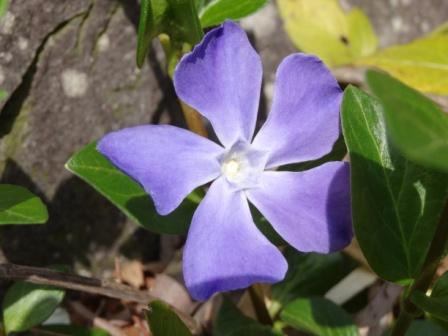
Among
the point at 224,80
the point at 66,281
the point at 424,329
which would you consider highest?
the point at 224,80

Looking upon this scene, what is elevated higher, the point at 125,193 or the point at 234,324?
the point at 125,193

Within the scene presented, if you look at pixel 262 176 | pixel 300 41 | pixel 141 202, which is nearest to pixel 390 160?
pixel 262 176

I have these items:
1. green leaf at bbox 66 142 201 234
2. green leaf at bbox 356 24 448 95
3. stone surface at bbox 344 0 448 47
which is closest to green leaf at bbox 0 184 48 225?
green leaf at bbox 66 142 201 234

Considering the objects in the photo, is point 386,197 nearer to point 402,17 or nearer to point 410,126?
point 410,126

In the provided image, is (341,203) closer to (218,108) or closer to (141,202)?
(218,108)

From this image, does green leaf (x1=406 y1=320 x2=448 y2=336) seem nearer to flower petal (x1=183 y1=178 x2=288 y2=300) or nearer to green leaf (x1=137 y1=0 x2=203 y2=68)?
flower petal (x1=183 y1=178 x2=288 y2=300)

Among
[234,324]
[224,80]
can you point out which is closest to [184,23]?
[224,80]
